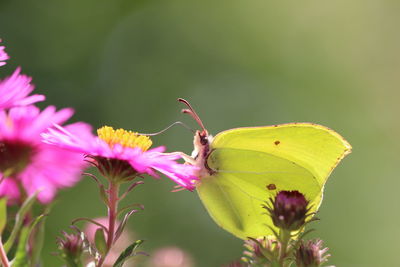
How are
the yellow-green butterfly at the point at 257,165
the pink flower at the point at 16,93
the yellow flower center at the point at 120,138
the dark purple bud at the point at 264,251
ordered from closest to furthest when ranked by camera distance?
the pink flower at the point at 16,93 < the dark purple bud at the point at 264,251 < the yellow flower center at the point at 120,138 < the yellow-green butterfly at the point at 257,165

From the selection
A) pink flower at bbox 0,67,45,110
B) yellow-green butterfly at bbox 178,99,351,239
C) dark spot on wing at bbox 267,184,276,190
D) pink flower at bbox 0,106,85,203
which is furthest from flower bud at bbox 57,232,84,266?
dark spot on wing at bbox 267,184,276,190

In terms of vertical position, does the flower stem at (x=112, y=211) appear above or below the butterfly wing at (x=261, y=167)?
below

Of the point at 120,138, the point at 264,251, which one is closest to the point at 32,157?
the point at 120,138

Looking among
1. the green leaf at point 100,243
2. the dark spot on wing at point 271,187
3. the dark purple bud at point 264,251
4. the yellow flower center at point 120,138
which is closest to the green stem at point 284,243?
the dark purple bud at point 264,251

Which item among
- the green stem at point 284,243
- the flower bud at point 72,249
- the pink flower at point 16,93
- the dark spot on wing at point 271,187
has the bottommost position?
the flower bud at point 72,249

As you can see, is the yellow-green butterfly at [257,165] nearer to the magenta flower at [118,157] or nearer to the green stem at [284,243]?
the magenta flower at [118,157]

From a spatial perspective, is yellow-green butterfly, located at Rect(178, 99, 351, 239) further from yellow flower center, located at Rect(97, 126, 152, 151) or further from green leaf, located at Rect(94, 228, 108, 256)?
green leaf, located at Rect(94, 228, 108, 256)

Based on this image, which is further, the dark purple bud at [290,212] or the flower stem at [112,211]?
the dark purple bud at [290,212]
